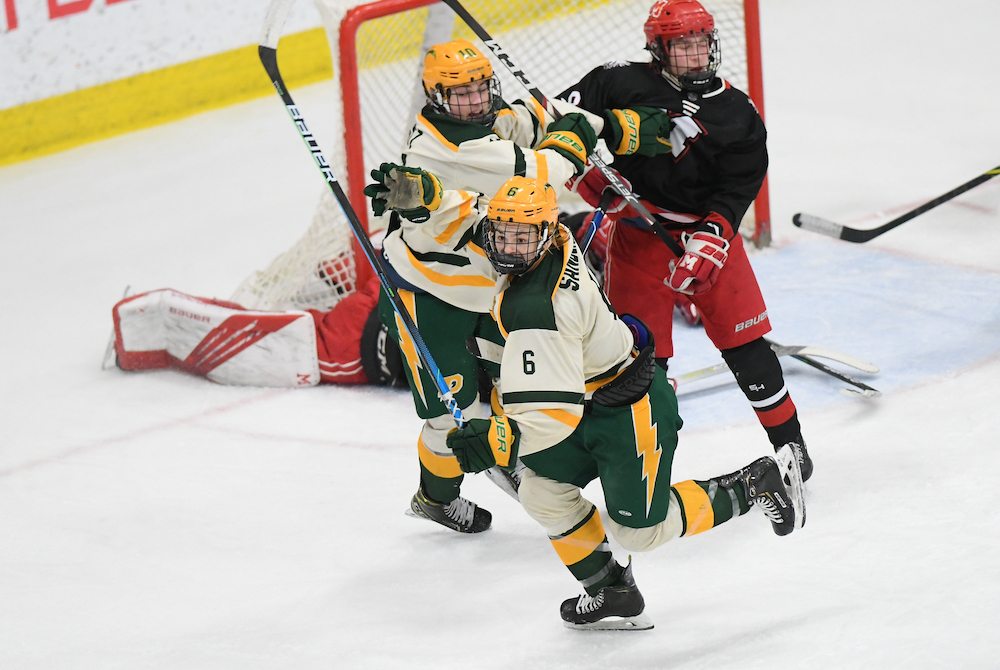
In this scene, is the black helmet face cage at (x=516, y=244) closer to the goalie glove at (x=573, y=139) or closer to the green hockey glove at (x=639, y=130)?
the goalie glove at (x=573, y=139)

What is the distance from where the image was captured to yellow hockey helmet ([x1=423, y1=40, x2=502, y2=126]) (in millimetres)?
2586

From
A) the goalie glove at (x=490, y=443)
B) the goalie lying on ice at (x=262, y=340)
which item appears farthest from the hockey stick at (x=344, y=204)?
the goalie lying on ice at (x=262, y=340)

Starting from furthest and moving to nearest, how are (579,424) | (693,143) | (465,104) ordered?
(693,143) < (465,104) < (579,424)

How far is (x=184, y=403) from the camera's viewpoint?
12.6 feet

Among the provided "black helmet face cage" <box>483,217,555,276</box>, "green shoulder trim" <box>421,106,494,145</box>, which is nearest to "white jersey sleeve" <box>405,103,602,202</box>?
"green shoulder trim" <box>421,106,494,145</box>

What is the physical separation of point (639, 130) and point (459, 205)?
1.62 ft

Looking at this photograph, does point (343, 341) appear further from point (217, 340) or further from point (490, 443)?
point (490, 443)

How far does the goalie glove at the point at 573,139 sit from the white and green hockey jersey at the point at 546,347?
21.6 inches

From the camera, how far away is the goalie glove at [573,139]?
2.67 metres

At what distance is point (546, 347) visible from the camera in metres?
2.10

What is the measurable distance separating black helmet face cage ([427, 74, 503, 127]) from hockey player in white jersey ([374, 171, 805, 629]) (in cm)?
19

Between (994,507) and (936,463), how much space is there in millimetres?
267

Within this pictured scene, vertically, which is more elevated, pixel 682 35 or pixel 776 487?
pixel 682 35

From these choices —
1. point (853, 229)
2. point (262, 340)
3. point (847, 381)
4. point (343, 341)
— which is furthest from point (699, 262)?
point (262, 340)
